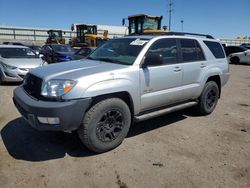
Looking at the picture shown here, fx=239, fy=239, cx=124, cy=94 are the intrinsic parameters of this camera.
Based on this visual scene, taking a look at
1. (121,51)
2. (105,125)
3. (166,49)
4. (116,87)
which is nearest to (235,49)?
(166,49)

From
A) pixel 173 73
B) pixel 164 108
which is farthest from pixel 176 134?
pixel 173 73

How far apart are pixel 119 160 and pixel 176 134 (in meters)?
1.48

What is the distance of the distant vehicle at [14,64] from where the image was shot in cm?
849

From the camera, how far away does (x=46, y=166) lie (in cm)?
337

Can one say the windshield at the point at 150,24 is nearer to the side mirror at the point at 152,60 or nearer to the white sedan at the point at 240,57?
the white sedan at the point at 240,57

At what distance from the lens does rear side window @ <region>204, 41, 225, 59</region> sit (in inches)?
223

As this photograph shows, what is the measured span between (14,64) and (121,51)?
568cm

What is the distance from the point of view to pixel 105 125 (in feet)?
12.3

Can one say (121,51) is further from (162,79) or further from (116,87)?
(116,87)

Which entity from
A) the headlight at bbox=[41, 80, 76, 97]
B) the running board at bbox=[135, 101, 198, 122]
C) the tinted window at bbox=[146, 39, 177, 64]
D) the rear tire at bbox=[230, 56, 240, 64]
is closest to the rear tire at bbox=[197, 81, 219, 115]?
the running board at bbox=[135, 101, 198, 122]

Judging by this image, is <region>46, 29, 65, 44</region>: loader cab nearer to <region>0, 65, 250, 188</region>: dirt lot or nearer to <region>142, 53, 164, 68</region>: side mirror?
<region>0, 65, 250, 188</region>: dirt lot

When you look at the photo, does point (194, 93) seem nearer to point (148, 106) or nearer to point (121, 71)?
point (148, 106)

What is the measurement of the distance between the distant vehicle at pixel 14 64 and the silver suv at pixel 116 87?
469cm

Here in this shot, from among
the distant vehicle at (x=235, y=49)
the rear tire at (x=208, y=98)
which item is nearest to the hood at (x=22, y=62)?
the rear tire at (x=208, y=98)
